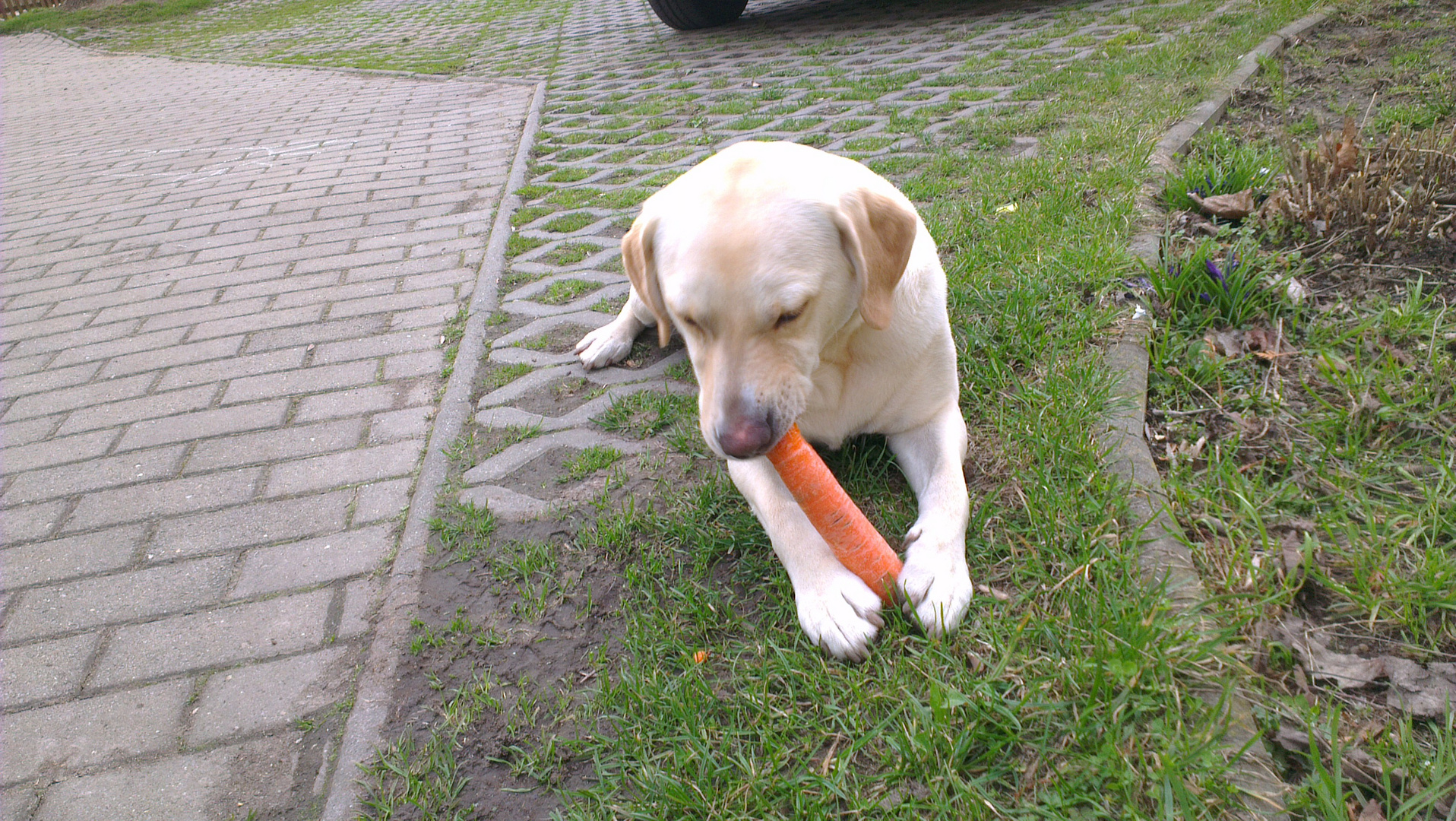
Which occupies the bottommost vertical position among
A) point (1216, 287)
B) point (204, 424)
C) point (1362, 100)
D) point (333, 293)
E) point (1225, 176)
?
point (204, 424)

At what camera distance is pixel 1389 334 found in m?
2.71

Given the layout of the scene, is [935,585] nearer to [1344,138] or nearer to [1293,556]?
[1293,556]

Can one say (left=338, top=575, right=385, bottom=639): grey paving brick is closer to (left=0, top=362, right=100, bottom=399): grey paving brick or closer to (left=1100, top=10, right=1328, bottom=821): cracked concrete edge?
(left=1100, top=10, right=1328, bottom=821): cracked concrete edge

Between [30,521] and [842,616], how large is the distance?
2885 mm

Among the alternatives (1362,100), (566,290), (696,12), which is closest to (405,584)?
(566,290)

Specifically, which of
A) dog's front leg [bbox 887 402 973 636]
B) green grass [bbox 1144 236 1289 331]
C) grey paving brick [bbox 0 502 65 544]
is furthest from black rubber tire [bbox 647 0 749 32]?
dog's front leg [bbox 887 402 973 636]

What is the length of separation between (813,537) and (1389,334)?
1988mm

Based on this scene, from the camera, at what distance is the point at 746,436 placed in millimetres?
2035

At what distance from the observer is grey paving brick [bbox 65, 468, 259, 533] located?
2.99 metres

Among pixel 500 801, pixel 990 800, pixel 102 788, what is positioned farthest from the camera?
pixel 102 788

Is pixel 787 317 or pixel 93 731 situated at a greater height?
pixel 787 317

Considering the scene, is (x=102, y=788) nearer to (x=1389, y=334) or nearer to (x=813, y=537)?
(x=813, y=537)

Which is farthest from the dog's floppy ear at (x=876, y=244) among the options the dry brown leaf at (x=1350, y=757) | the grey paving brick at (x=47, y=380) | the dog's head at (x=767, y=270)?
the grey paving brick at (x=47, y=380)

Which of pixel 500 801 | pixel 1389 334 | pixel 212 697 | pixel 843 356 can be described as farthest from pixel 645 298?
pixel 1389 334
